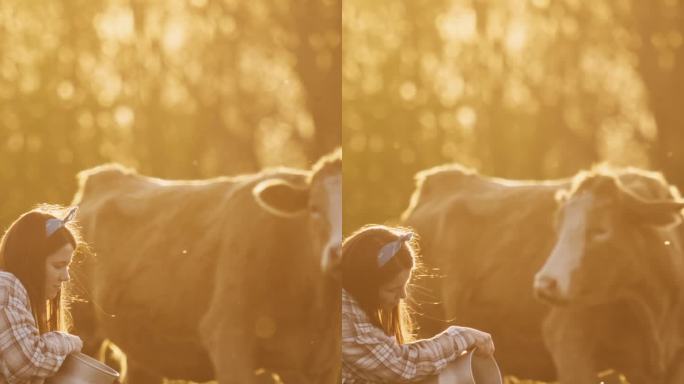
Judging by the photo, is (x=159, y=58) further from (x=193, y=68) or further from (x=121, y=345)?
(x=121, y=345)

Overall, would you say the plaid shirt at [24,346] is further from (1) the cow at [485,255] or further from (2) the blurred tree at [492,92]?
(1) the cow at [485,255]

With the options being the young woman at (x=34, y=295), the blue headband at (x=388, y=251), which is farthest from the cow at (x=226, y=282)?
the blue headband at (x=388, y=251)

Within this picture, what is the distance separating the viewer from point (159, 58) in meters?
3.87

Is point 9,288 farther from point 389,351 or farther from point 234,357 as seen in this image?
point 389,351

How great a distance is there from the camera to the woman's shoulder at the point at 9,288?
317cm

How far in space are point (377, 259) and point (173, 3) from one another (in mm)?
1213

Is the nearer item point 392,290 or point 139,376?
point 392,290

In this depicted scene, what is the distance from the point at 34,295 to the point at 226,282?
28.1 inches

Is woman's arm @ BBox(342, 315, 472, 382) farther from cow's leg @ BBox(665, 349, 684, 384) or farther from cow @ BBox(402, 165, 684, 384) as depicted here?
cow's leg @ BBox(665, 349, 684, 384)

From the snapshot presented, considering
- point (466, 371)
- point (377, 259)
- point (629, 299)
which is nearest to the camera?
point (466, 371)

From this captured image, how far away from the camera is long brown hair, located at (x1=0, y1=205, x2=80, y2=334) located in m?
3.38

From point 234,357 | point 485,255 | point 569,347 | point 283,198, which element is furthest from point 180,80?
Result: point 569,347

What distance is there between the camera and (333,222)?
12.5 feet

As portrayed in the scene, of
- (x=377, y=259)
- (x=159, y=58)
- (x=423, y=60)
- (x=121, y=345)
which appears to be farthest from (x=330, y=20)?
(x=121, y=345)
